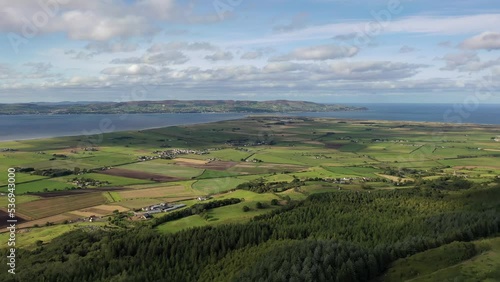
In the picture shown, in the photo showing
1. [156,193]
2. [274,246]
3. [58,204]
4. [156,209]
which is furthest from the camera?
[156,193]

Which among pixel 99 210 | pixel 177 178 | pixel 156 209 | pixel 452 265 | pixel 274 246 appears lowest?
pixel 99 210

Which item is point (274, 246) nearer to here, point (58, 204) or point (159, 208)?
point (159, 208)

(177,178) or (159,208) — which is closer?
(159,208)

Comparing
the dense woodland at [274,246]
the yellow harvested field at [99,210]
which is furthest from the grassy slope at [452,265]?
the yellow harvested field at [99,210]

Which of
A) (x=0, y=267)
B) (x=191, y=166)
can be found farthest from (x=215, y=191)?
(x=0, y=267)

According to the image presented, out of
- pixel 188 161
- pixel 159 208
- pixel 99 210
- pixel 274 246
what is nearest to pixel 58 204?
pixel 99 210

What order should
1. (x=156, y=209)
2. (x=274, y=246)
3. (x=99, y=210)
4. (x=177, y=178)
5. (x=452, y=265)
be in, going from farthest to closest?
1. (x=177, y=178)
2. (x=156, y=209)
3. (x=99, y=210)
4. (x=274, y=246)
5. (x=452, y=265)

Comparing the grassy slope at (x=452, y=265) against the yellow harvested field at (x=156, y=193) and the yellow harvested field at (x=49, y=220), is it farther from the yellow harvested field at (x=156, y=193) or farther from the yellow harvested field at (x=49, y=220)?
the yellow harvested field at (x=156, y=193)

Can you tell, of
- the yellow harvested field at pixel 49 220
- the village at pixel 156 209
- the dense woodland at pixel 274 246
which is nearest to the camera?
the dense woodland at pixel 274 246
